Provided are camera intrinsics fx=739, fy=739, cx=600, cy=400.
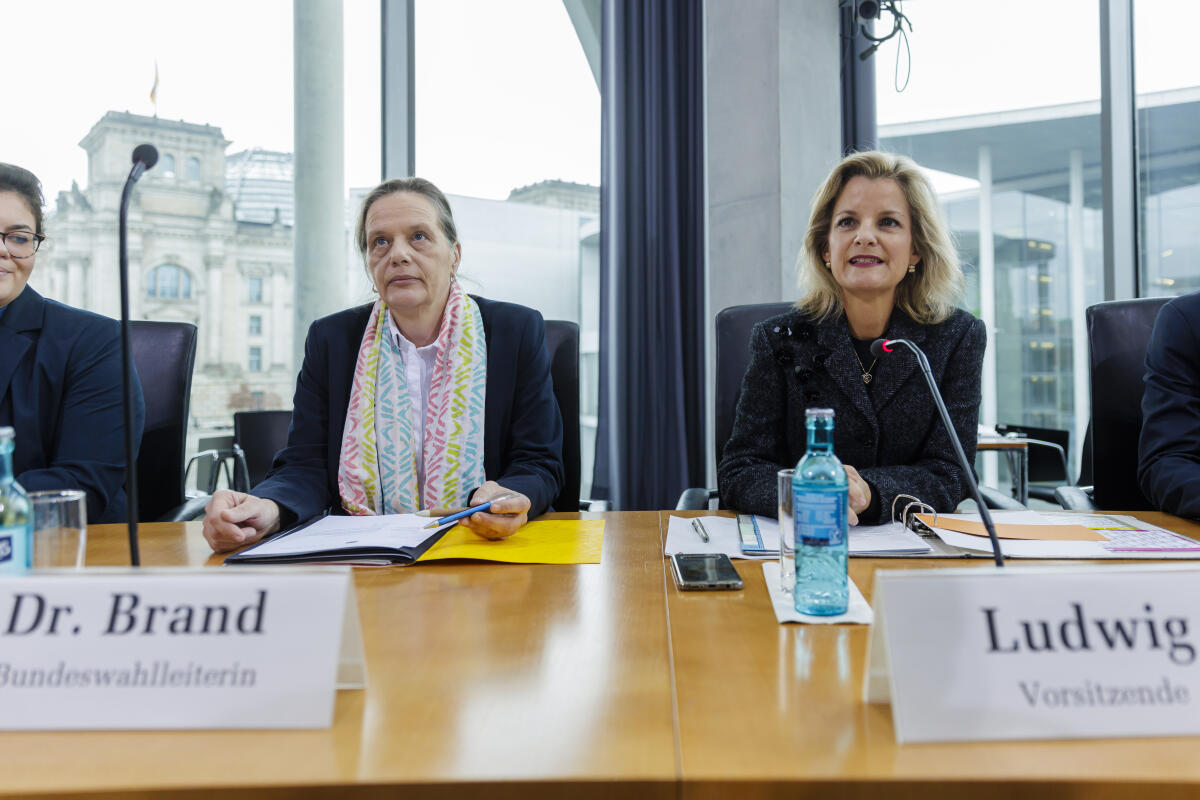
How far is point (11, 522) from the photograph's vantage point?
643mm

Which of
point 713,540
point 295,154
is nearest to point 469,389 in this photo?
point 713,540

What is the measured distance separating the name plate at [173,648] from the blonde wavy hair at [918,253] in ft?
4.19

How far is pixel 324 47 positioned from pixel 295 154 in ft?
1.52

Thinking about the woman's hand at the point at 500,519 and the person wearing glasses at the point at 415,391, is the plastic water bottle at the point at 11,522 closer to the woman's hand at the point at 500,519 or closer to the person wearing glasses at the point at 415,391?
the woman's hand at the point at 500,519

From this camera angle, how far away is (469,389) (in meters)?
1.49

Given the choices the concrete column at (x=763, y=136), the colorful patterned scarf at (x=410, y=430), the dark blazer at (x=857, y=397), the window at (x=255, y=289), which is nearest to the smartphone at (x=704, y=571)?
the dark blazer at (x=857, y=397)

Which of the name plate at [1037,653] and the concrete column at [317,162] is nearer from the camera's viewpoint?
the name plate at [1037,653]

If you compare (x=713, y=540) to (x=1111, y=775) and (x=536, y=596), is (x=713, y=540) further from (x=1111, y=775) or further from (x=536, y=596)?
(x=1111, y=775)

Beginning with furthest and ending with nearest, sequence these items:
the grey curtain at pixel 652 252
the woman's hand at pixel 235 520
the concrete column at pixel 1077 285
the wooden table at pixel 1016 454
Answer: the concrete column at pixel 1077 285 < the grey curtain at pixel 652 252 < the wooden table at pixel 1016 454 < the woman's hand at pixel 235 520

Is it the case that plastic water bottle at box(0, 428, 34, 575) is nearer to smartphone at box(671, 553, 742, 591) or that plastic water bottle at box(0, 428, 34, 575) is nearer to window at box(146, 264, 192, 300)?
smartphone at box(671, 553, 742, 591)

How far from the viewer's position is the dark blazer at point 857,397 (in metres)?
1.43

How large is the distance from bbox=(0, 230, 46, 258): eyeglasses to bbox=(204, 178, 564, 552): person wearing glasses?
1.83ft

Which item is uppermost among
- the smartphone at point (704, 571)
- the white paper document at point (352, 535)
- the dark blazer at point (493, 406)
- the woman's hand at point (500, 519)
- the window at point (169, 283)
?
the window at point (169, 283)

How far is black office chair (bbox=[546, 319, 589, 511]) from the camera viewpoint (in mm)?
1563
